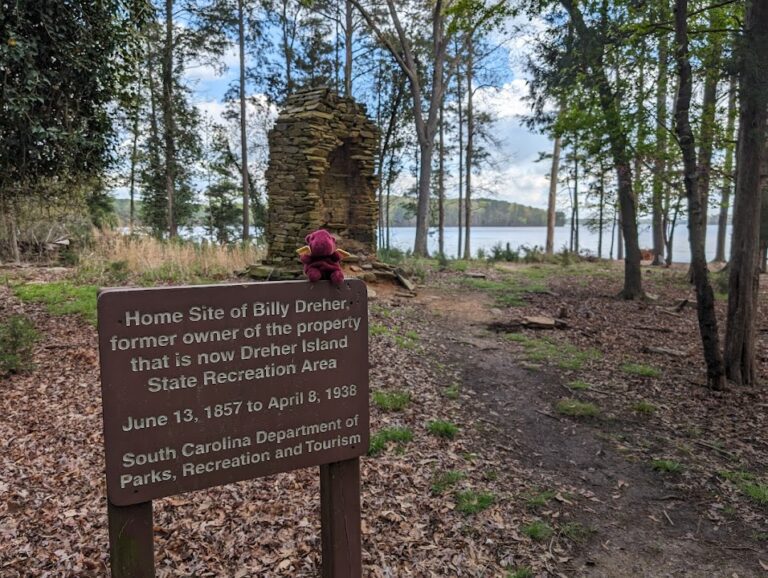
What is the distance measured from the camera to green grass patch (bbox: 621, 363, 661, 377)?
686cm

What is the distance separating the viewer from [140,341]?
189 cm

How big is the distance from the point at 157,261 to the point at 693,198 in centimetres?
1081

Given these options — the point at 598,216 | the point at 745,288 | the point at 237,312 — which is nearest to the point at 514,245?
the point at 598,216

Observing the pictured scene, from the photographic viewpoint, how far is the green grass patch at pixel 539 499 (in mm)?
3682

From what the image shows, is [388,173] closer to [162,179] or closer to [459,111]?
[459,111]

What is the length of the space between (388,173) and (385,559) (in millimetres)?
25926

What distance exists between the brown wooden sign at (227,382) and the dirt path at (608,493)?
197 centimetres

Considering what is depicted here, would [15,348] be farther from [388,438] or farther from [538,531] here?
[538,531]

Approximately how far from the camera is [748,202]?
20.1 ft

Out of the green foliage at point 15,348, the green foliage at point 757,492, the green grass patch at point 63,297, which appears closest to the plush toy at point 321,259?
the green foliage at point 757,492

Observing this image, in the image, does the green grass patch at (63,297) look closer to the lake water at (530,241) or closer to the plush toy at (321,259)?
the plush toy at (321,259)

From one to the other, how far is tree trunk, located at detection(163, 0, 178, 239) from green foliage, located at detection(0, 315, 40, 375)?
14256mm

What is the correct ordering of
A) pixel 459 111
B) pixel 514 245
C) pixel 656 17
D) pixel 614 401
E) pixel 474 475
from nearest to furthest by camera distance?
pixel 474 475 → pixel 614 401 → pixel 656 17 → pixel 514 245 → pixel 459 111

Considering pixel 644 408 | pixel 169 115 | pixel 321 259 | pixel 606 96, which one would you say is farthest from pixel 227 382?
pixel 169 115
